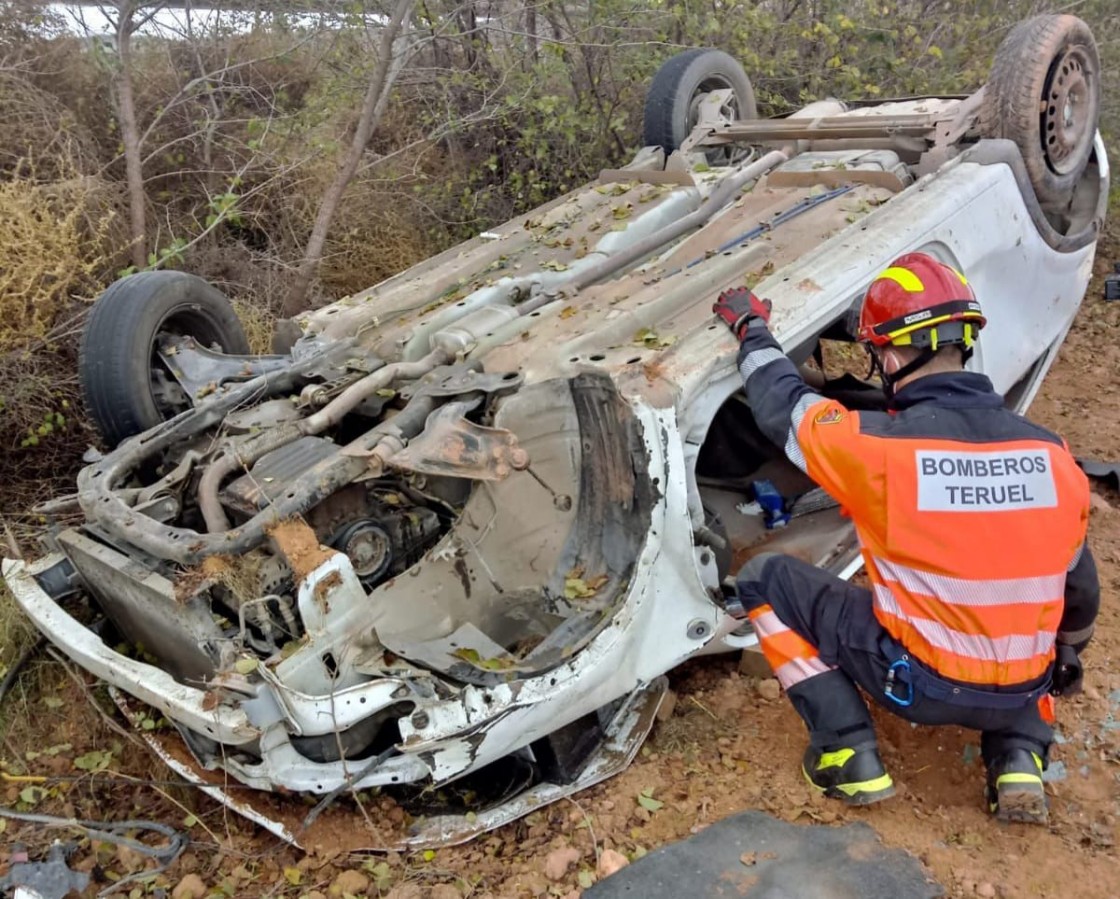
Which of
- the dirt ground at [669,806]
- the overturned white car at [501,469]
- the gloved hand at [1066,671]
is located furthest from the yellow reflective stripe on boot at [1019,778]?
the overturned white car at [501,469]

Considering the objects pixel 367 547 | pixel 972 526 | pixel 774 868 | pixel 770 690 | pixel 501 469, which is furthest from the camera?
pixel 770 690

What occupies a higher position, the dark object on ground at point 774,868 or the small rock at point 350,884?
the small rock at point 350,884

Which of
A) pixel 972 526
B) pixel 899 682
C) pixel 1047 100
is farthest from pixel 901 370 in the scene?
pixel 1047 100

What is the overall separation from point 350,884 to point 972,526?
1.83m

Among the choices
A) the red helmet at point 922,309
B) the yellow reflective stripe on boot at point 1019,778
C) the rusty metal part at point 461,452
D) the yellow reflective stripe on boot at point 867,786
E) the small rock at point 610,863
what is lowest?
the yellow reflective stripe on boot at point 1019,778

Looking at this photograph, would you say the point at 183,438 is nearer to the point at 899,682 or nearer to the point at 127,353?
the point at 127,353

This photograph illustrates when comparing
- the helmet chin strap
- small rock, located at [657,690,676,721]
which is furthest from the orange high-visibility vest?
small rock, located at [657,690,676,721]

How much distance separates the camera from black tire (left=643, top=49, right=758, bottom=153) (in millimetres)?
4742

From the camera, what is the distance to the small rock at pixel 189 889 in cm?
245

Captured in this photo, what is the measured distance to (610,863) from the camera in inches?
92.2

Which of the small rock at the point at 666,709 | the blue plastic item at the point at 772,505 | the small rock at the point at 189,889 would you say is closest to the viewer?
the small rock at the point at 189,889

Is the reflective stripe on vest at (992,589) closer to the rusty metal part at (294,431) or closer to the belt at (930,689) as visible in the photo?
the belt at (930,689)

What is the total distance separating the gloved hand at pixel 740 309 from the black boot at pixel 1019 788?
139 centimetres

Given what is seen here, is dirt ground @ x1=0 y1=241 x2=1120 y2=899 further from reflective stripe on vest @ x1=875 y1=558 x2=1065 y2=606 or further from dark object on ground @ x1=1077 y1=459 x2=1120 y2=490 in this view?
dark object on ground @ x1=1077 y1=459 x2=1120 y2=490
